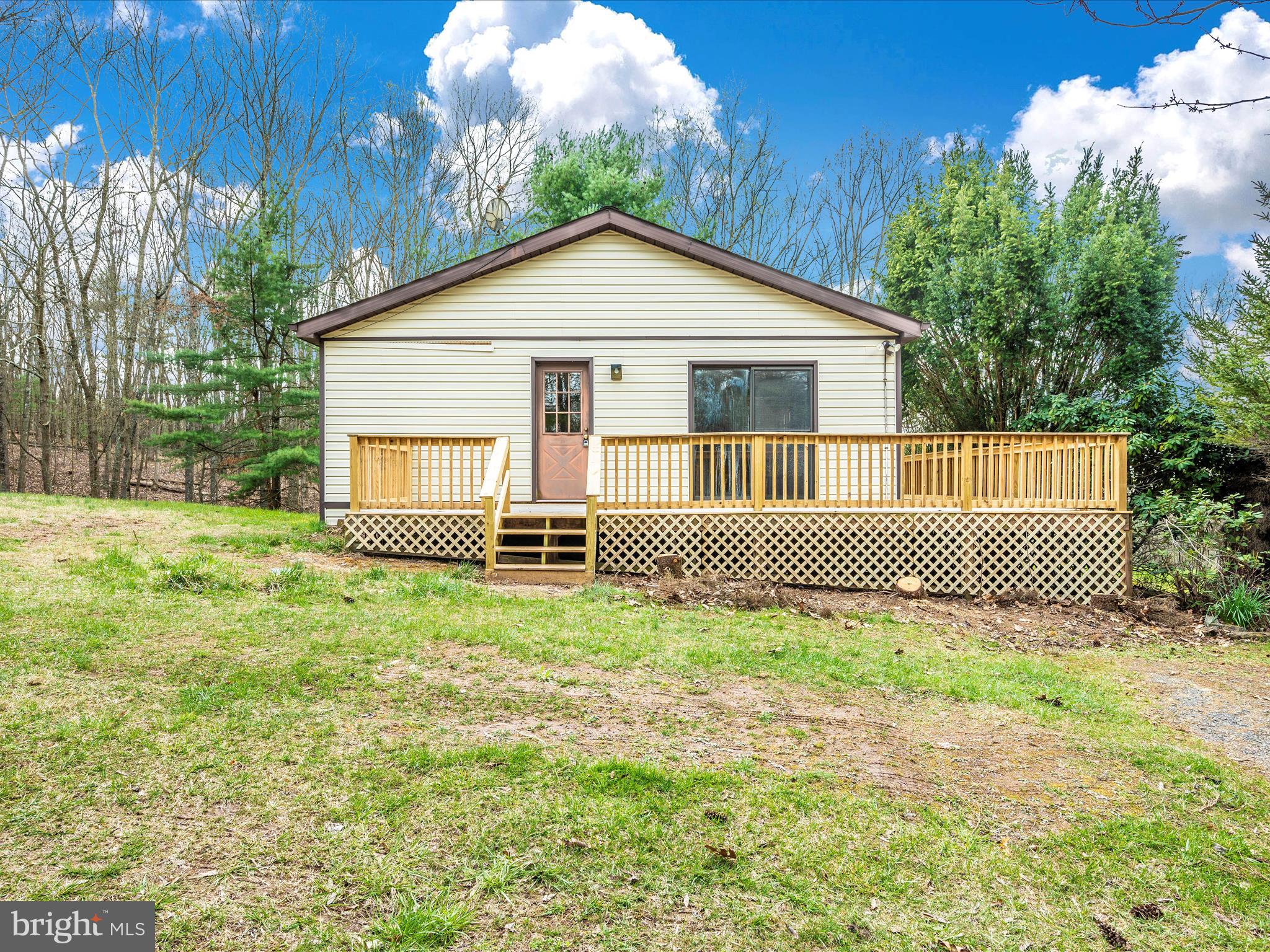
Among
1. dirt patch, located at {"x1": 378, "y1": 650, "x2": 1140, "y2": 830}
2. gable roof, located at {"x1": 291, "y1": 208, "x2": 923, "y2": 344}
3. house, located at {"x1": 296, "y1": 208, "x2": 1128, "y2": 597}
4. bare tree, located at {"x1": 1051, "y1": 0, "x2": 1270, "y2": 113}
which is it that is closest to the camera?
bare tree, located at {"x1": 1051, "y1": 0, "x2": 1270, "y2": 113}

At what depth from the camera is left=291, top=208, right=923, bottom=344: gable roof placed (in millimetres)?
9672

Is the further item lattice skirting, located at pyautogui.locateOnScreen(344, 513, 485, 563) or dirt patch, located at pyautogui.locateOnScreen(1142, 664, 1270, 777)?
lattice skirting, located at pyautogui.locateOnScreen(344, 513, 485, 563)

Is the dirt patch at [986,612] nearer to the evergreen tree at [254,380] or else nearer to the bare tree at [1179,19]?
the bare tree at [1179,19]

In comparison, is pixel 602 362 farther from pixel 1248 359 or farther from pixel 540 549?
pixel 1248 359

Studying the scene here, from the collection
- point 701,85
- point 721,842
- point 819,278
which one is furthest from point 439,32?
point 721,842

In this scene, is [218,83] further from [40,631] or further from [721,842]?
[721,842]

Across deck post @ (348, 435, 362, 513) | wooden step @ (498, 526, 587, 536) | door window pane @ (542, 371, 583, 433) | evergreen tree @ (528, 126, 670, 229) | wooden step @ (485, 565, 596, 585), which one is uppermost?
evergreen tree @ (528, 126, 670, 229)

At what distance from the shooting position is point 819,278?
23.8m

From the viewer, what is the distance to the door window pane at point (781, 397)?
994cm

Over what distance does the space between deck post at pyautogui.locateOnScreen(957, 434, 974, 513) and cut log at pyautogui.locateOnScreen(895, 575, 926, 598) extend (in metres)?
1.02

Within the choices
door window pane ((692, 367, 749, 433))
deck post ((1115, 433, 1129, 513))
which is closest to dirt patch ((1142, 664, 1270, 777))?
deck post ((1115, 433, 1129, 513))

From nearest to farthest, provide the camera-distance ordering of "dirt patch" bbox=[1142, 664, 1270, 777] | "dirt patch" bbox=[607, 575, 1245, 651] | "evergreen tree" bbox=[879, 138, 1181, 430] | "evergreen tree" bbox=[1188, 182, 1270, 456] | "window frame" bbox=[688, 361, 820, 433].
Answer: "dirt patch" bbox=[1142, 664, 1270, 777] < "dirt patch" bbox=[607, 575, 1245, 651] < "evergreen tree" bbox=[1188, 182, 1270, 456] < "window frame" bbox=[688, 361, 820, 433] < "evergreen tree" bbox=[879, 138, 1181, 430]

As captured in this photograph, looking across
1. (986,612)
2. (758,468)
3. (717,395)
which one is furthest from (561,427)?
(986,612)

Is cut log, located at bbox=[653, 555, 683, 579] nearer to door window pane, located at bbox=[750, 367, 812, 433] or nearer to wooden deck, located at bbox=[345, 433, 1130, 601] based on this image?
wooden deck, located at bbox=[345, 433, 1130, 601]
